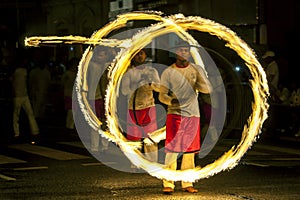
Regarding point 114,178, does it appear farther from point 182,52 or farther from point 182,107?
point 182,52

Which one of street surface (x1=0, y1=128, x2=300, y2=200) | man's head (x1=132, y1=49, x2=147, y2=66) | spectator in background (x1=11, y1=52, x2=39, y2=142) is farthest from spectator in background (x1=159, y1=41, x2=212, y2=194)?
spectator in background (x1=11, y1=52, x2=39, y2=142)

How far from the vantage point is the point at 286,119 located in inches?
713

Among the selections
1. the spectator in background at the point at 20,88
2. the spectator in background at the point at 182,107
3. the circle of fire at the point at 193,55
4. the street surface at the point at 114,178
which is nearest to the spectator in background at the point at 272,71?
the street surface at the point at 114,178

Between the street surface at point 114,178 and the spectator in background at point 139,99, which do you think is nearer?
the street surface at point 114,178

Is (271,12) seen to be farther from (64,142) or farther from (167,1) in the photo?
(64,142)

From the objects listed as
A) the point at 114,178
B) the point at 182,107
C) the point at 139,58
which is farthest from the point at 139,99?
the point at 182,107

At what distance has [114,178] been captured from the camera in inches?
Answer: 472

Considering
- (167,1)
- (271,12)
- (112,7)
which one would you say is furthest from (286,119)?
(112,7)

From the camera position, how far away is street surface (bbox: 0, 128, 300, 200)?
34.6 ft

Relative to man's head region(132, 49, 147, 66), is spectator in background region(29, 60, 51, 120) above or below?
below

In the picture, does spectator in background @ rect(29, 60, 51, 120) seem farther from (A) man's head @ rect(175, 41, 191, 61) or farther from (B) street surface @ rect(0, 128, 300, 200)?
(A) man's head @ rect(175, 41, 191, 61)

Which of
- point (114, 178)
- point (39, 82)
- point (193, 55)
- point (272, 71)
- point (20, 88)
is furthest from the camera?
point (39, 82)

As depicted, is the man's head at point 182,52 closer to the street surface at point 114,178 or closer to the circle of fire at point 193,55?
the circle of fire at point 193,55

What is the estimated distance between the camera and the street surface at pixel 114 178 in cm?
1053
